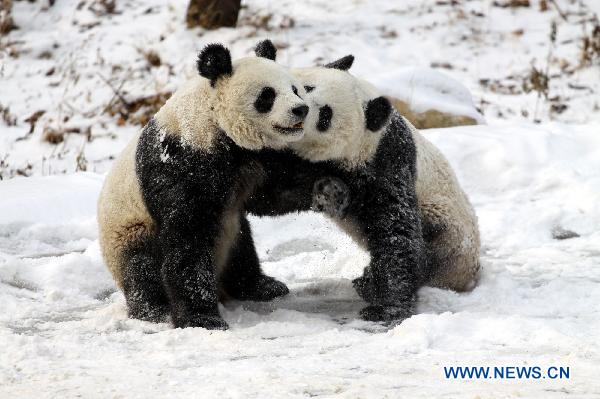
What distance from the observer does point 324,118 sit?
5297 mm

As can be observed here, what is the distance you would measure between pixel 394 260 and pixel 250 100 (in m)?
1.33

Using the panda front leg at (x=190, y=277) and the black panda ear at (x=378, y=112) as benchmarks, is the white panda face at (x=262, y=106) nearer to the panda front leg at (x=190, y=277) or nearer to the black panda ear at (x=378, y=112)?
the black panda ear at (x=378, y=112)

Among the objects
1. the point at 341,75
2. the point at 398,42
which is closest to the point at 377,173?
the point at 341,75

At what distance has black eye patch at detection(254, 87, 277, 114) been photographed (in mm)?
4969

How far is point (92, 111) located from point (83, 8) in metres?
3.17

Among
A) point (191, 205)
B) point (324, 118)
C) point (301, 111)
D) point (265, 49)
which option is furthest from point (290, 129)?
point (265, 49)

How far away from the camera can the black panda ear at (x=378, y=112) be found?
5.39m

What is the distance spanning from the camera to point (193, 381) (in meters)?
3.78

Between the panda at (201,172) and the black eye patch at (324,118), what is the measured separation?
0.18 metres

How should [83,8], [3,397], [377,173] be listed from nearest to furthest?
[3,397]
[377,173]
[83,8]

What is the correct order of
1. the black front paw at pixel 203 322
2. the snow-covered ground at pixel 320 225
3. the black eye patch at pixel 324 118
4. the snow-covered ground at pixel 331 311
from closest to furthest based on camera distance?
the snow-covered ground at pixel 331 311 < the snow-covered ground at pixel 320 225 < the black front paw at pixel 203 322 < the black eye patch at pixel 324 118

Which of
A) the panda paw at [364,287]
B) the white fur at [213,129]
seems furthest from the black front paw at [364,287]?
the white fur at [213,129]

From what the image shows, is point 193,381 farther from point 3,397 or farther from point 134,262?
point 134,262

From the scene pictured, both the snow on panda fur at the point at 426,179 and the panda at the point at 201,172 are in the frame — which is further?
the snow on panda fur at the point at 426,179
